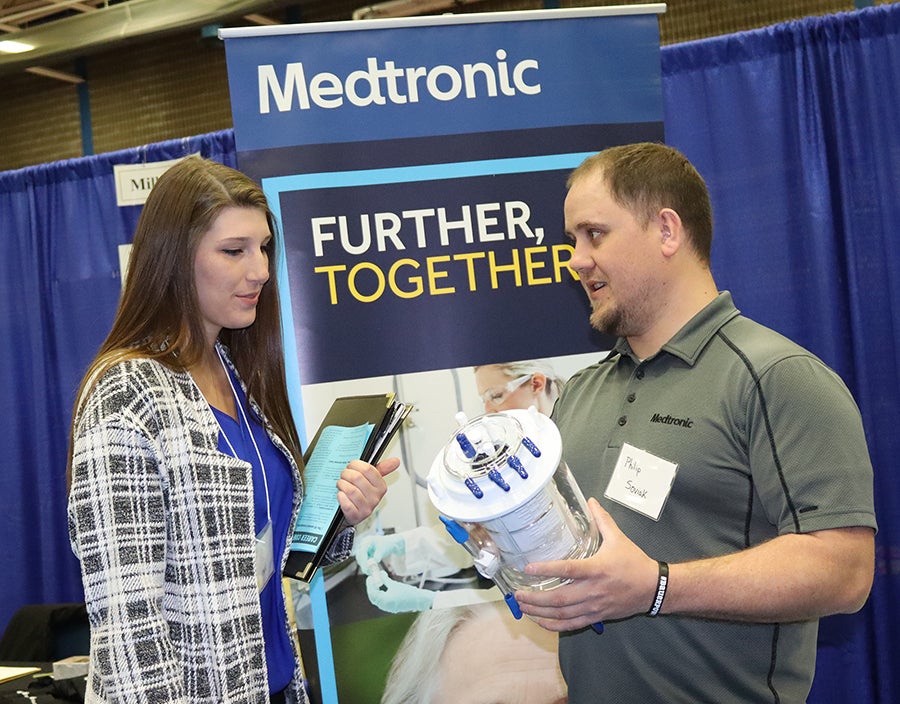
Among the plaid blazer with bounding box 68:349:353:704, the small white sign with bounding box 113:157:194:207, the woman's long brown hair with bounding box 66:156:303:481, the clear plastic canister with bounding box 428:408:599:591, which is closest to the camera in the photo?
the clear plastic canister with bounding box 428:408:599:591

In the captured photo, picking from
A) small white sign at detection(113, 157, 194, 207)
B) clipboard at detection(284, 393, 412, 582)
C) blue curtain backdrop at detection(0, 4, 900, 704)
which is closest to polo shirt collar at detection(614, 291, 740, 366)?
clipboard at detection(284, 393, 412, 582)

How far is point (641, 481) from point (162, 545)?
2.76ft

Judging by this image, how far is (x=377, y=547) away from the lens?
2.61m

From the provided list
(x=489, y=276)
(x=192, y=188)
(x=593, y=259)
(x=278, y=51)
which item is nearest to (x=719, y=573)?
(x=593, y=259)

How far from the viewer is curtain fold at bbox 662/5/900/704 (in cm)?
324

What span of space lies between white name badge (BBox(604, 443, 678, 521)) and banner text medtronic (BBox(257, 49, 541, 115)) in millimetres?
1348

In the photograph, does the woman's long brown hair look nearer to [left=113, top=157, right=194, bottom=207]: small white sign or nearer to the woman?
the woman

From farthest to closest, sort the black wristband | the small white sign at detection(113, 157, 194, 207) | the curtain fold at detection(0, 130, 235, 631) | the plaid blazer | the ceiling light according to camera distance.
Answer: the ceiling light, the curtain fold at detection(0, 130, 235, 631), the small white sign at detection(113, 157, 194, 207), the plaid blazer, the black wristband

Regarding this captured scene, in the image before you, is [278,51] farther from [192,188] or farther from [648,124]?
[648,124]

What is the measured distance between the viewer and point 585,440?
5.90 ft

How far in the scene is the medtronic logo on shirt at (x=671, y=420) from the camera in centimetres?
161

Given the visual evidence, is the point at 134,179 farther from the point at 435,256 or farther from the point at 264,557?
the point at 264,557

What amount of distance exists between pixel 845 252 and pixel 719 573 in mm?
2266

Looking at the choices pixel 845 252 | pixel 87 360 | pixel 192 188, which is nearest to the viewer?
pixel 192 188
